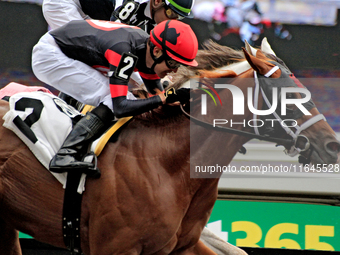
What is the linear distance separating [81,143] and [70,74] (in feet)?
1.47

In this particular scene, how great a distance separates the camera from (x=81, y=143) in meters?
2.08

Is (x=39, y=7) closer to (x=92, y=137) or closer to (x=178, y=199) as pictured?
(x=92, y=137)

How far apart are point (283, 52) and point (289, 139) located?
2035mm

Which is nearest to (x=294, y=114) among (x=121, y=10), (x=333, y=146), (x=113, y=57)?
(x=333, y=146)

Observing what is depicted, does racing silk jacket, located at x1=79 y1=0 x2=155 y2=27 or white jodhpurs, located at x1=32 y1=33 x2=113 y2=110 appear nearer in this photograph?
white jodhpurs, located at x1=32 y1=33 x2=113 y2=110

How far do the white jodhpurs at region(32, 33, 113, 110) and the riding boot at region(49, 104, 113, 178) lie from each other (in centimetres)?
12

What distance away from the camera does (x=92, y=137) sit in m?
2.12

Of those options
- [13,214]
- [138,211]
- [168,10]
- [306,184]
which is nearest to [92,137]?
[138,211]

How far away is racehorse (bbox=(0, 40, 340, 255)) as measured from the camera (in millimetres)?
2018

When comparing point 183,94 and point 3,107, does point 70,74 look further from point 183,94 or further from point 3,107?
point 183,94

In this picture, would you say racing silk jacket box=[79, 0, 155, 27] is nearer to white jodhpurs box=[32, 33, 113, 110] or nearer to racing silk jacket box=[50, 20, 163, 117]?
racing silk jacket box=[50, 20, 163, 117]

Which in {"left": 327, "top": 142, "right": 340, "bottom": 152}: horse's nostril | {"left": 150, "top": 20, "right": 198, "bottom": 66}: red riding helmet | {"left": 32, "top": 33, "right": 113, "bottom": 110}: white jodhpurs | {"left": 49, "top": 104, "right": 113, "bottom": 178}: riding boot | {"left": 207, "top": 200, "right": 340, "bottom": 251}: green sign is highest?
{"left": 150, "top": 20, "right": 198, "bottom": 66}: red riding helmet

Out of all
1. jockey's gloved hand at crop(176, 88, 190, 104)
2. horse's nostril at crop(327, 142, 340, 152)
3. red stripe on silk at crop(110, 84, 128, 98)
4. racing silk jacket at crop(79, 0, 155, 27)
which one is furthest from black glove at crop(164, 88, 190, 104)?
racing silk jacket at crop(79, 0, 155, 27)

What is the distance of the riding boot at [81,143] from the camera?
201 cm
